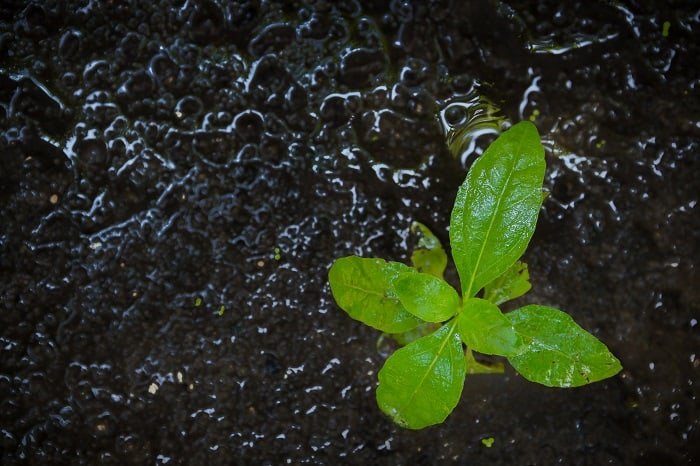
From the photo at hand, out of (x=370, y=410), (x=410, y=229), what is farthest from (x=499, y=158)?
(x=370, y=410)

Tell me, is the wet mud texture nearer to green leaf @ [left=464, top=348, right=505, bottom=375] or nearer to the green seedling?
A: green leaf @ [left=464, top=348, right=505, bottom=375]

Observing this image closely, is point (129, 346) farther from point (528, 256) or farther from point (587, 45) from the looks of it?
point (587, 45)

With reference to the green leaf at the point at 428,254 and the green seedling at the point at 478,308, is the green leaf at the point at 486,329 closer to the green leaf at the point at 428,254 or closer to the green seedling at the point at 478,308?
the green seedling at the point at 478,308

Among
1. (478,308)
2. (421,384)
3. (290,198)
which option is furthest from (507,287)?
(290,198)

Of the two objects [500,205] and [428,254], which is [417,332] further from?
[500,205]

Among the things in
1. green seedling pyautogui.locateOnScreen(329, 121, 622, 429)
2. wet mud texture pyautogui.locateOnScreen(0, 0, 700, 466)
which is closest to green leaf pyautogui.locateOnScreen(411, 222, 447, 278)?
wet mud texture pyautogui.locateOnScreen(0, 0, 700, 466)

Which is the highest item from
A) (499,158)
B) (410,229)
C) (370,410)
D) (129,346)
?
(499,158)
